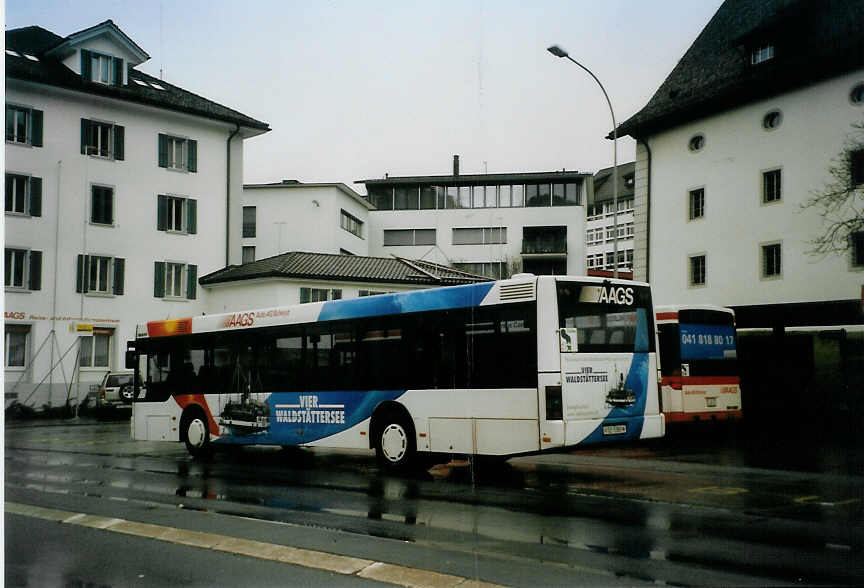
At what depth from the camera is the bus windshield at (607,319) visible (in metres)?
10.8

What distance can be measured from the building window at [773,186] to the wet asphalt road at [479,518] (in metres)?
3.37

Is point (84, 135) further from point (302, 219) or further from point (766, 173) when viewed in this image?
point (766, 173)

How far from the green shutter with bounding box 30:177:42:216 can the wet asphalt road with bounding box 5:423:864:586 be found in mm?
3524

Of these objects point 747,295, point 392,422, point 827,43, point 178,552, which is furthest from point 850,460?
point 178,552

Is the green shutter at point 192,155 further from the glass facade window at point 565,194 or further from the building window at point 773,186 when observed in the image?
the building window at point 773,186

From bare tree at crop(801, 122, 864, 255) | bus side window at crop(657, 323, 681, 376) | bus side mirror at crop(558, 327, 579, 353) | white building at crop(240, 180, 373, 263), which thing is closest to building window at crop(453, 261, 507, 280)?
bus side mirror at crop(558, 327, 579, 353)

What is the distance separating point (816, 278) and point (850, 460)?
3.23 m

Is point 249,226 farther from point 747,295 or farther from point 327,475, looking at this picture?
point 747,295

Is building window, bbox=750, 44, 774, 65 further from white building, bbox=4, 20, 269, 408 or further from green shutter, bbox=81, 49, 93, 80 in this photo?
green shutter, bbox=81, 49, 93, 80

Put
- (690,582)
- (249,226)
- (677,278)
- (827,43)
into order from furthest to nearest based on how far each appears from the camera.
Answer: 1. (249,226)
2. (677,278)
3. (827,43)
4. (690,582)

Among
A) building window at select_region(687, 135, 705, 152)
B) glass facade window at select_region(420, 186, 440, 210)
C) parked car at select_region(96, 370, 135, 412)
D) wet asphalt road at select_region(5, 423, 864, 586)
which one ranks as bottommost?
wet asphalt road at select_region(5, 423, 864, 586)

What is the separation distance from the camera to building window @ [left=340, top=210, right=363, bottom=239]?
12992 millimetres

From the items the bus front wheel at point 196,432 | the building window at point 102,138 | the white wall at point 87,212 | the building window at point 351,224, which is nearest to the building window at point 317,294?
the building window at point 351,224

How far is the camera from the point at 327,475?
12.7m
